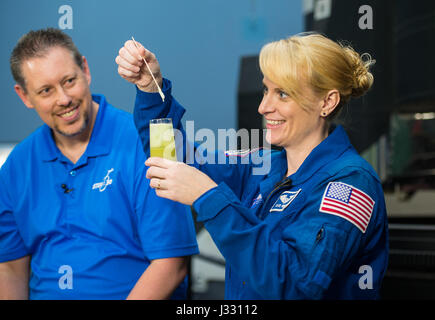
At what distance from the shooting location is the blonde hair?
4.10 ft

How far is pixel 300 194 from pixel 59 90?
0.87 meters

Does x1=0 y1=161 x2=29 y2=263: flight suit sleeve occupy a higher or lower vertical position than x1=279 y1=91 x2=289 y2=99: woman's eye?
lower

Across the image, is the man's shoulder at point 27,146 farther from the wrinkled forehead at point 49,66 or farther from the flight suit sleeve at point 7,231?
the wrinkled forehead at point 49,66

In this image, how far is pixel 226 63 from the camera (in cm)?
267

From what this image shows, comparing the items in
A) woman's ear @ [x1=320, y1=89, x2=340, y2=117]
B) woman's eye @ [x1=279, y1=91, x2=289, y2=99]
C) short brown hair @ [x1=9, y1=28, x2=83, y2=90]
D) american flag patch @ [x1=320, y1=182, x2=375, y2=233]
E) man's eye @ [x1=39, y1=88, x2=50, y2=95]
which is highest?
short brown hair @ [x1=9, y1=28, x2=83, y2=90]

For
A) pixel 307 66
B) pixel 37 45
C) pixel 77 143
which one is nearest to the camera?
pixel 307 66

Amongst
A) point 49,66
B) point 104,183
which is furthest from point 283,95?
point 49,66

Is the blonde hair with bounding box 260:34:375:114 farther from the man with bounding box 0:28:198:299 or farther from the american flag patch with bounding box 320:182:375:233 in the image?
the man with bounding box 0:28:198:299

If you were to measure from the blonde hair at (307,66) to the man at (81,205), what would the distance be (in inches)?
Answer: 22.5

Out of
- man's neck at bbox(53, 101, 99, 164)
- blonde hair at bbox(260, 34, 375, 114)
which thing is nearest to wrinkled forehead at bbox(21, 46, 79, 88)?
man's neck at bbox(53, 101, 99, 164)

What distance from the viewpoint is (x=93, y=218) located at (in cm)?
162

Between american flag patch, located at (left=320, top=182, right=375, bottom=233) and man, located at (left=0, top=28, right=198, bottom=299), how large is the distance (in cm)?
60

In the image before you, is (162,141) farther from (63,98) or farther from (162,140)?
(63,98)

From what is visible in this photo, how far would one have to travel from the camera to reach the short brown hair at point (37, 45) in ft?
5.26
